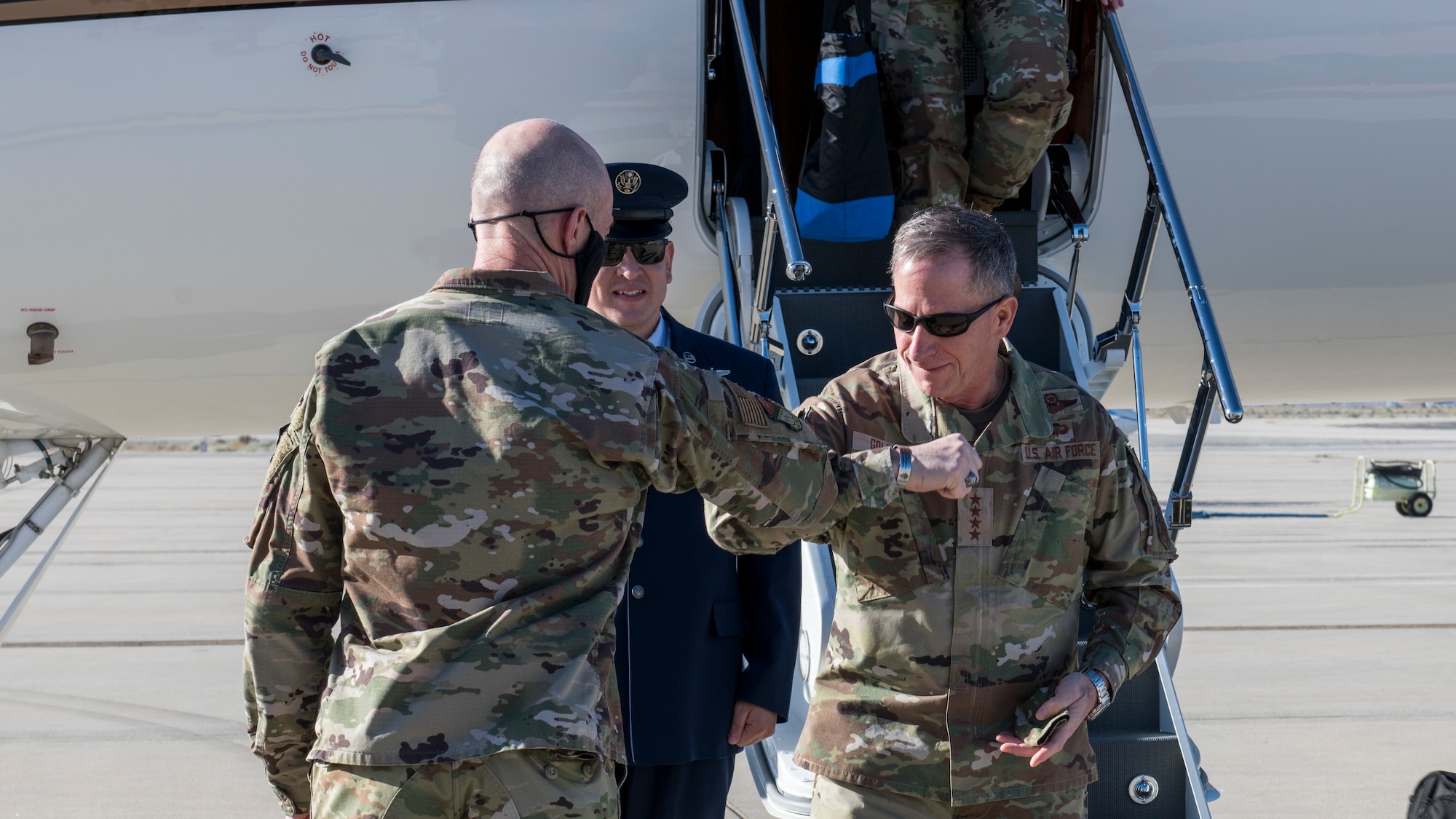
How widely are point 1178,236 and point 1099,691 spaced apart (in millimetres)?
1679

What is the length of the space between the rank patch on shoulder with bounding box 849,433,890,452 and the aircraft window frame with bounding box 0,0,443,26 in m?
2.95

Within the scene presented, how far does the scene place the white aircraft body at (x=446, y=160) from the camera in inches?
170

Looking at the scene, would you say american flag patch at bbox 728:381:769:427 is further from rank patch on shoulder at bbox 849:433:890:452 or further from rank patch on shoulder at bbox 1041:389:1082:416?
rank patch on shoulder at bbox 1041:389:1082:416

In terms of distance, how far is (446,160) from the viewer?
440 cm

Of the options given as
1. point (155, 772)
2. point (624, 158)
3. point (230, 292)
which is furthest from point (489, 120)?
point (155, 772)

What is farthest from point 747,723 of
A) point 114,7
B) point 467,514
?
point 114,7

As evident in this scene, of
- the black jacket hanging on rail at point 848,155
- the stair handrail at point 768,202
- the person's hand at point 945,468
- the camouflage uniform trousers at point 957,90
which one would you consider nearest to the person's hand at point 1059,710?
the person's hand at point 945,468

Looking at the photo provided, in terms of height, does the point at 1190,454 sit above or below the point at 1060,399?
below

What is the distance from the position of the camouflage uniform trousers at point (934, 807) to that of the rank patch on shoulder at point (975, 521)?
413 mm

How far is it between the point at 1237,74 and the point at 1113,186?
622 millimetres

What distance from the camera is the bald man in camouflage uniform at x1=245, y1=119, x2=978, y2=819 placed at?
158 centimetres

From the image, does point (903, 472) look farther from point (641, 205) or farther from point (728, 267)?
point (728, 267)

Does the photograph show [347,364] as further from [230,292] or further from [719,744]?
[230,292]

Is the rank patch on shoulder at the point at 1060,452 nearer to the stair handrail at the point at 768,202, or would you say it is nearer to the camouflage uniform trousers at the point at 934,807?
the camouflage uniform trousers at the point at 934,807
